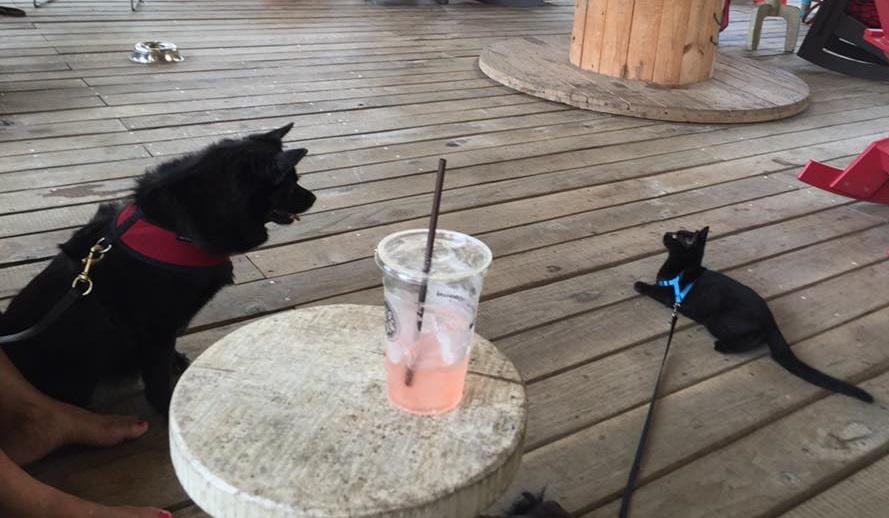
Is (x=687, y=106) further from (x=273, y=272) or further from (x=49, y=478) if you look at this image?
(x=49, y=478)

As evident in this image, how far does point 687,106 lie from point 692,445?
2.36 meters

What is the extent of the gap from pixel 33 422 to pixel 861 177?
8.44ft

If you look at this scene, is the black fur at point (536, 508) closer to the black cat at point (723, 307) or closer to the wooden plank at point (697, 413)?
the wooden plank at point (697, 413)

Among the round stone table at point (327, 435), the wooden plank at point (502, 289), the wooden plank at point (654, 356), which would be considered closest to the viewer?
the round stone table at point (327, 435)

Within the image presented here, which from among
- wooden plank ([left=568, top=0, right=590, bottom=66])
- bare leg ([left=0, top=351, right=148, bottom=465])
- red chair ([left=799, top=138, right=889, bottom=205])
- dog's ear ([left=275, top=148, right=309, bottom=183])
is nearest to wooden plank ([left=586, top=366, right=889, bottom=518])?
dog's ear ([left=275, top=148, right=309, bottom=183])

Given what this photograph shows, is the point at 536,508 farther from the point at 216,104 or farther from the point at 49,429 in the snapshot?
the point at 216,104

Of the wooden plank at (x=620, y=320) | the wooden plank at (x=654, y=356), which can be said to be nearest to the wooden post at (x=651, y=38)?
the wooden plank at (x=620, y=320)

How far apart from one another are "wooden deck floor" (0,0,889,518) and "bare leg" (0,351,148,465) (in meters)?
0.07

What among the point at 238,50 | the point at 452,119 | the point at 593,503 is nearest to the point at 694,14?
the point at 452,119

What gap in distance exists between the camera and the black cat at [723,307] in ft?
5.54

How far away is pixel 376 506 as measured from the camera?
0.68 metres

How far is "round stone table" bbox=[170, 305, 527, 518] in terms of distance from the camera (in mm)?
693

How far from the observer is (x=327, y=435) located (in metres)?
0.76

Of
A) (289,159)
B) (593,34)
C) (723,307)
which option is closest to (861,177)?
(723,307)
